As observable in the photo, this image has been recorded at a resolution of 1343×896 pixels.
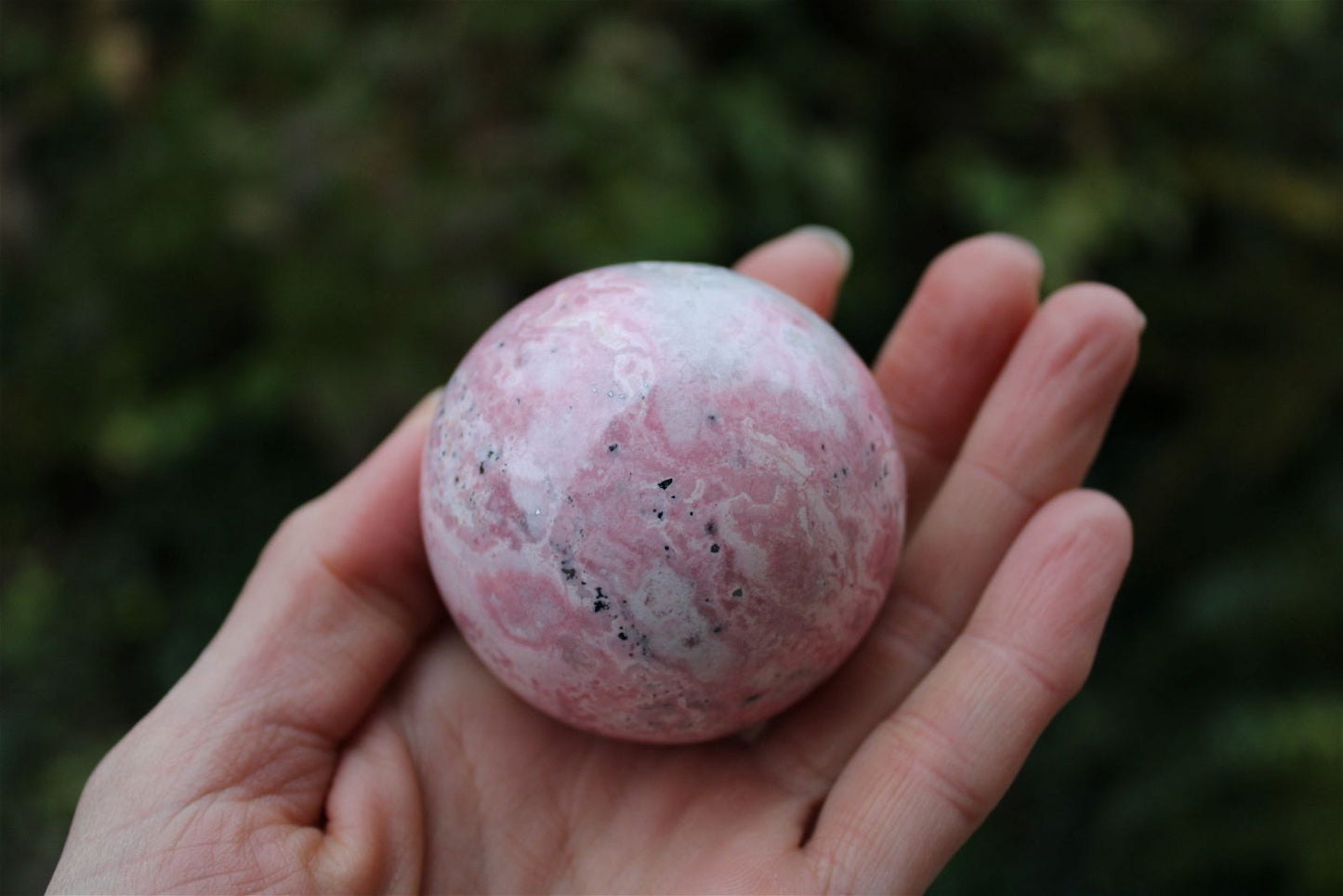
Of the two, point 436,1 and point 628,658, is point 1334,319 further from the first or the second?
point 436,1

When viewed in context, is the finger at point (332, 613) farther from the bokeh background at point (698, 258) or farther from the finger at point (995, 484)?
the bokeh background at point (698, 258)

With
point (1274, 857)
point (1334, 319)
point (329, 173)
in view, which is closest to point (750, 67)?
point (329, 173)

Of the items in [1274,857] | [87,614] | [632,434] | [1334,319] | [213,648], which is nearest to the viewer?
[632,434]

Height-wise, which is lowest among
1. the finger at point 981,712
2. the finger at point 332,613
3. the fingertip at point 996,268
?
the finger at point 981,712

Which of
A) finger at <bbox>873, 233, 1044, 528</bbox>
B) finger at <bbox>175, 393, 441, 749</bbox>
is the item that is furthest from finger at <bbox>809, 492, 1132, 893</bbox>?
finger at <bbox>175, 393, 441, 749</bbox>

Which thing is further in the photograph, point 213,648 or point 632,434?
point 213,648

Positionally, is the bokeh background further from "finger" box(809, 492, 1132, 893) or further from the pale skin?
"finger" box(809, 492, 1132, 893)

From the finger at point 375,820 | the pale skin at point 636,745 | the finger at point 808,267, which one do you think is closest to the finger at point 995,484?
the pale skin at point 636,745
